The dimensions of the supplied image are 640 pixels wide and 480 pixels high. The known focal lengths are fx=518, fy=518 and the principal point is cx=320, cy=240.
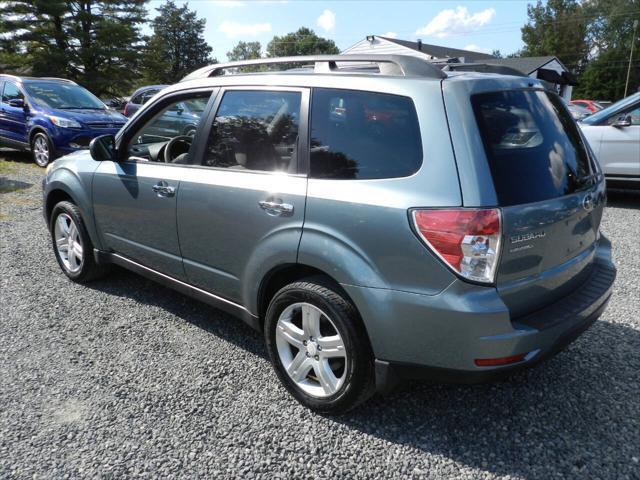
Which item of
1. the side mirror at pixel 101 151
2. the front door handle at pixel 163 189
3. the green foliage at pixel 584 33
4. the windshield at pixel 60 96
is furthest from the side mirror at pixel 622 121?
the green foliage at pixel 584 33

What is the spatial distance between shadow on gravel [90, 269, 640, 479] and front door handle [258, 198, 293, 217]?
114cm

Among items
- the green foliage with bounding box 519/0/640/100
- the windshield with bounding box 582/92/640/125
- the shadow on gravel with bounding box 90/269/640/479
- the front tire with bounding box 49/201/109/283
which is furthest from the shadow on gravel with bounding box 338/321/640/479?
the green foliage with bounding box 519/0/640/100

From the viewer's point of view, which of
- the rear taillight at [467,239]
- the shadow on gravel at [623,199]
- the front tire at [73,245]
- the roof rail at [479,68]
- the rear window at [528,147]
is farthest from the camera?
the shadow on gravel at [623,199]

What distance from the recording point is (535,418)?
109 inches

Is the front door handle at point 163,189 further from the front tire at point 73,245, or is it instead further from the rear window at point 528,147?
the rear window at point 528,147

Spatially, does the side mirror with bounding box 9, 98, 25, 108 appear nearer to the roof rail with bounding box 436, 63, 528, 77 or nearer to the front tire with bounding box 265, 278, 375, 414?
the front tire with bounding box 265, 278, 375, 414

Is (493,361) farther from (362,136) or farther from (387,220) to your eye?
(362,136)

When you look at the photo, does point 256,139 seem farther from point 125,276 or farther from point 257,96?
point 125,276

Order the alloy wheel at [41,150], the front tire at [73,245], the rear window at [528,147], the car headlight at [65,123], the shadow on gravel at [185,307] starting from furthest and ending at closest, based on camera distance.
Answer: the alloy wheel at [41,150], the car headlight at [65,123], the front tire at [73,245], the shadow on gravel at [185,307], the rear window at [528,147]

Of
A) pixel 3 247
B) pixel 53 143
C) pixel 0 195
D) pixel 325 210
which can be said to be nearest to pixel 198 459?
pixel 325 210

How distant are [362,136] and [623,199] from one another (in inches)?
305

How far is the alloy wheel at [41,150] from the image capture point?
1041 centimetres

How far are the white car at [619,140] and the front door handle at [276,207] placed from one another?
669cm

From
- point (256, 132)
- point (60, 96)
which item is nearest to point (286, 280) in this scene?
point (256, 132)
